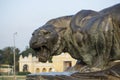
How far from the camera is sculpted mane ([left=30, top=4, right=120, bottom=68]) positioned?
4.73m

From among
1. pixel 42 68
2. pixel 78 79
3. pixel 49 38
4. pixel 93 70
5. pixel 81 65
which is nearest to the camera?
pixel 78 79

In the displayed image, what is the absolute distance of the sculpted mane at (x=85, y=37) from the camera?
15.5 feet

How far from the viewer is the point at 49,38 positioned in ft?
16.3

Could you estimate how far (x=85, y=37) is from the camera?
16.1 feet

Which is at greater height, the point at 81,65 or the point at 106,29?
the point at 106,29

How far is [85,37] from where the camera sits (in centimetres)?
490

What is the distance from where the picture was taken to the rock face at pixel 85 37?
473cm

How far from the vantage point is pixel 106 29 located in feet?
15.5

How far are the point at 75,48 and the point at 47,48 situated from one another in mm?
368

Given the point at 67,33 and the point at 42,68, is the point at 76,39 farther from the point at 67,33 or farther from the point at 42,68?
the point at 42,68

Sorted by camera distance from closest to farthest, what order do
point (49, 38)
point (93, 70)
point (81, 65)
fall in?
point (93, 70) → point (49, 38) → point (81, 65)

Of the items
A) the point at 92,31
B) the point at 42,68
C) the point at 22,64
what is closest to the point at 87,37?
the point at 92,31

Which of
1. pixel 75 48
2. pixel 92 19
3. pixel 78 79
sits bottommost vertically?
pixel 78 79

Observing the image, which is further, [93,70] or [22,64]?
[22,64]
